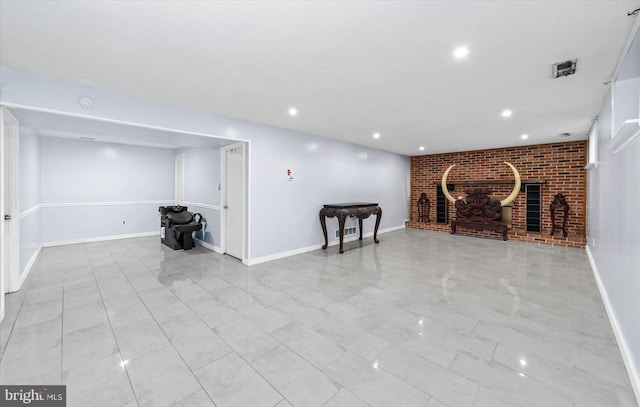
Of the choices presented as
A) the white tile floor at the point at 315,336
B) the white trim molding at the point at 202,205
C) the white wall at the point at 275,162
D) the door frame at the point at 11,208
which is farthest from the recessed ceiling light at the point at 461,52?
the door frame at the point at 11,208

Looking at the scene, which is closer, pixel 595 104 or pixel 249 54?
pixel 249 54

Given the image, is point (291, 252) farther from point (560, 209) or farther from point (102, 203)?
point (560, 209)

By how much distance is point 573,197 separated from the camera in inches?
232

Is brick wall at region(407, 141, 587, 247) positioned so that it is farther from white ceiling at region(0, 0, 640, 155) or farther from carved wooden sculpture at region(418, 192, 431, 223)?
white ceiling at region(0, 0, 640, 155)

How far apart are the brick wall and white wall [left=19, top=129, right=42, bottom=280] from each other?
8126mm

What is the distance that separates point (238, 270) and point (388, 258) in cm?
254

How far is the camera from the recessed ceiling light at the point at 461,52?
2047 millimetres

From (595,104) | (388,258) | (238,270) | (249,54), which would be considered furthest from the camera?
(388,258)

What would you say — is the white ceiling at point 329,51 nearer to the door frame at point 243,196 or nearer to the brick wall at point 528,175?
the door frame at point 243,196

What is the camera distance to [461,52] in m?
2.09

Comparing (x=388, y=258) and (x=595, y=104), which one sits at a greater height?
(x=595, y=104)

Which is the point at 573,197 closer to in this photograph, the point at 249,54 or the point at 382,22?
the point at 382,22

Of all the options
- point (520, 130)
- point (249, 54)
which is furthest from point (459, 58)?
point (520, 130)

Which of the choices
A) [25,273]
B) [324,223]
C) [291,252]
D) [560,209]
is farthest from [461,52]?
[560,209]
